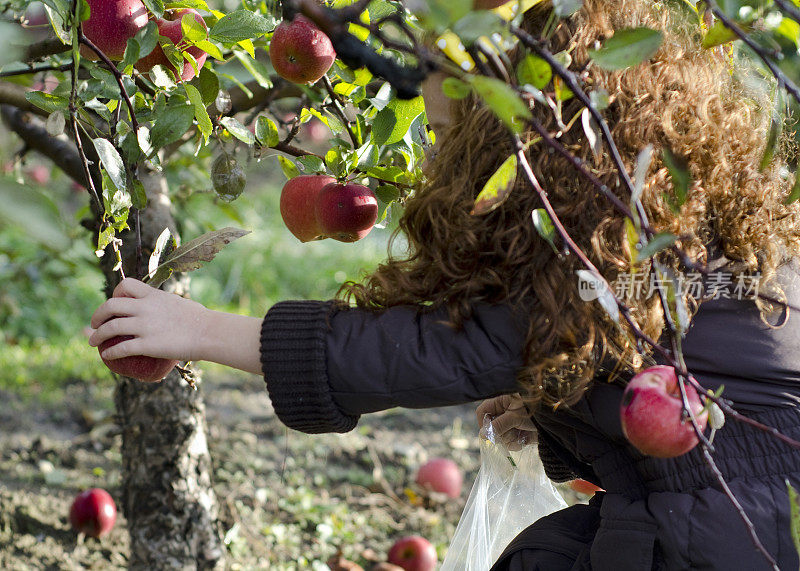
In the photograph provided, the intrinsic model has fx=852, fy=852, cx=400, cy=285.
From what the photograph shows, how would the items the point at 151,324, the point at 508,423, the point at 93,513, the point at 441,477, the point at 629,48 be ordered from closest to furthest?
1. the point at 629,48
2. the point at 151,324
3. the point at 508,423
4. the point at 93,513
5. the point at 441,477

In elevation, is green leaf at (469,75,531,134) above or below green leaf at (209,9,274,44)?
above

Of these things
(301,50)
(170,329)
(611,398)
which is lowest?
(611,398)

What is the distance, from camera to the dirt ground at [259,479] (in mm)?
1789

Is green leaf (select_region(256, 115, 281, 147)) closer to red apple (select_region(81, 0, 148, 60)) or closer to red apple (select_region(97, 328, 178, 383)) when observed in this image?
red apple (select_region(81, 0, 148, 60))

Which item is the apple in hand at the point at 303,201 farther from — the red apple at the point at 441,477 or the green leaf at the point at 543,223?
the red apple at the point at 441,477

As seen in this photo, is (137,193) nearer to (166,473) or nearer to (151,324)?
(151,324)

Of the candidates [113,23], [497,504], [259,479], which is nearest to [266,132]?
[113,23]

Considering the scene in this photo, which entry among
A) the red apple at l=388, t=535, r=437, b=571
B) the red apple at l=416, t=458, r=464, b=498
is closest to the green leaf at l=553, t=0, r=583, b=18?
the red apple at l=388, t=535, r=437, b=571

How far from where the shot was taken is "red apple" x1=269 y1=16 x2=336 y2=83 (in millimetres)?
963

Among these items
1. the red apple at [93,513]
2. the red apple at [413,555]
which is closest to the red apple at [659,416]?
the red apple at [413,555]

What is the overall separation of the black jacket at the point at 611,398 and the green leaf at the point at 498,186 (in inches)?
7.4

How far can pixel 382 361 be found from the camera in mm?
890

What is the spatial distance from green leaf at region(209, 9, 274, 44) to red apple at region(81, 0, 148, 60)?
3.8 inches

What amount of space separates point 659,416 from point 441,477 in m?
1.47
